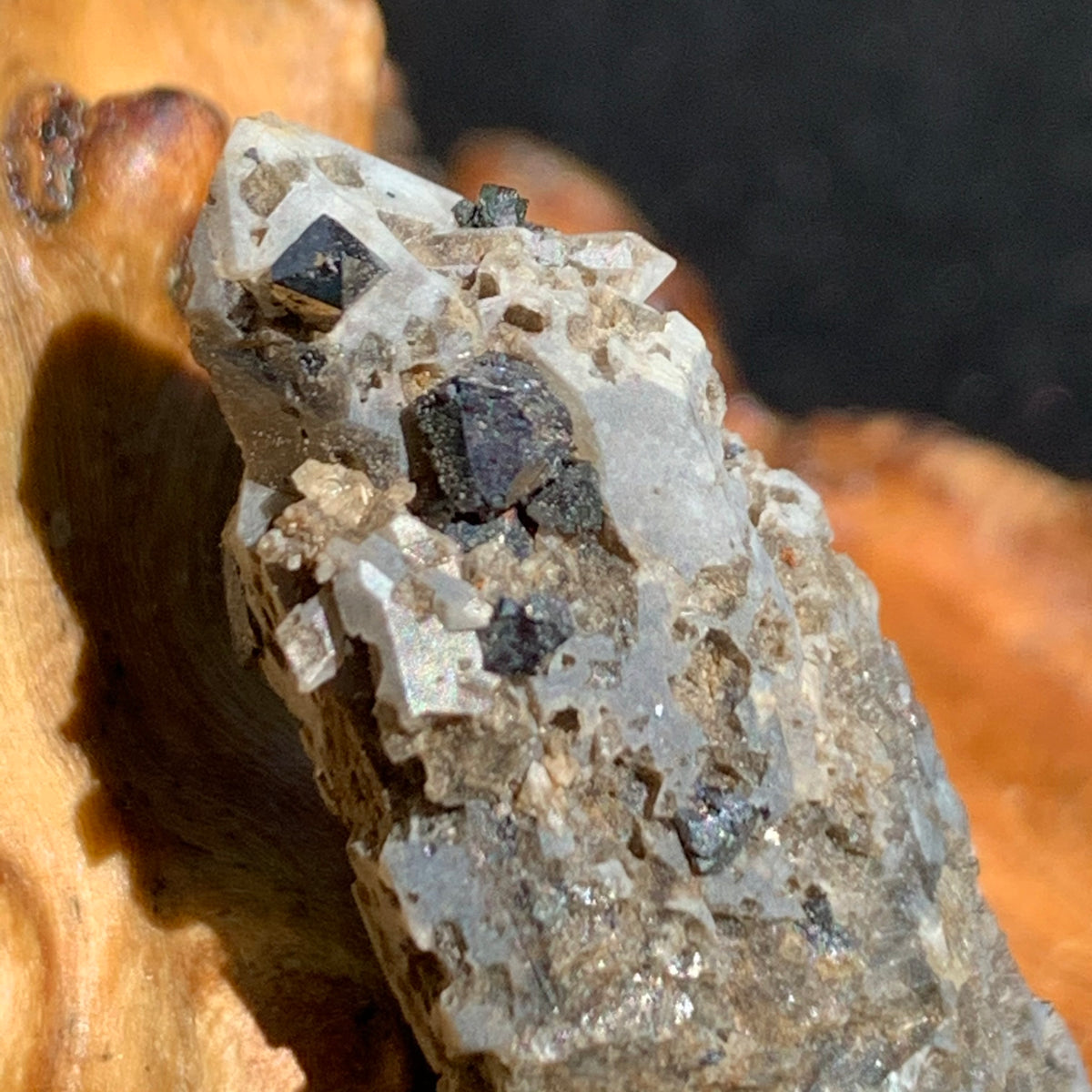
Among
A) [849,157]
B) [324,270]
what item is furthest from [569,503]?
[849,157]

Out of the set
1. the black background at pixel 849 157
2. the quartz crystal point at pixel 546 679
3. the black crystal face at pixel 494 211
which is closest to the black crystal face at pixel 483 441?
the quartz crystal point at pixel 546 679

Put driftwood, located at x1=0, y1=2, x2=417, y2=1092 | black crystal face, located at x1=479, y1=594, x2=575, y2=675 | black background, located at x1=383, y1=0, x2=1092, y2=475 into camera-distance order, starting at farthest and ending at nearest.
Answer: black background, located at x1=383, y1=0, x2=1092, y2=475 < driftwood, located at x1=0, y1=2, x2=417, y2=1092 < black crystal face, located at x1=479, y1=594, x2=575, y2=675

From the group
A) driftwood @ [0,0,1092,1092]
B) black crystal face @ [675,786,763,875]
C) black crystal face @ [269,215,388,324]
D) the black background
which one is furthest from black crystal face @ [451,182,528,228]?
→ the black background

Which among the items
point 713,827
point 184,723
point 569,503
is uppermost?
point 569,503

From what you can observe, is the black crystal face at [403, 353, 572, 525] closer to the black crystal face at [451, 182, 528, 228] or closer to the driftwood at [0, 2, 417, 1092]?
the black crystal face at [451, 182, 528, 228]

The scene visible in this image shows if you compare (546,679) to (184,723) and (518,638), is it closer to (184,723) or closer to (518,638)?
(518,638)

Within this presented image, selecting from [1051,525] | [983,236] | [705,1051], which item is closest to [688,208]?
[983,236]

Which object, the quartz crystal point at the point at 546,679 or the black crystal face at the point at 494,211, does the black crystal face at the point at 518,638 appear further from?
the black crystal face at the point at 494,211
